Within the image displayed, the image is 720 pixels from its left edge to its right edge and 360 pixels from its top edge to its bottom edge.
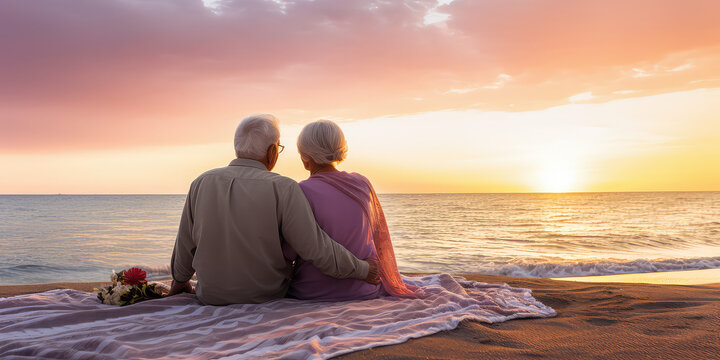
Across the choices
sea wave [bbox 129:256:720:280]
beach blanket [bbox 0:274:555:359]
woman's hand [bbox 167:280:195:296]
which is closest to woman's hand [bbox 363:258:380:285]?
beach blanket [bbox 0:274:555:359]

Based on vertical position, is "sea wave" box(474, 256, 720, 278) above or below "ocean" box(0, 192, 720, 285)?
above

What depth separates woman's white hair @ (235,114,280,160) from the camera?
3.38 metres

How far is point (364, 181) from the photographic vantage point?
151 inches

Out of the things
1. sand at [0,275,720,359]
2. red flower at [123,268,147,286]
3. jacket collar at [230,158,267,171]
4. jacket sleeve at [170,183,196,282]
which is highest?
jacket collar at [230,158,267,171]

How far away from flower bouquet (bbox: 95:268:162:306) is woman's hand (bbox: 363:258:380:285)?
5.91 ft

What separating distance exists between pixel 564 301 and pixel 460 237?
13.1 meters

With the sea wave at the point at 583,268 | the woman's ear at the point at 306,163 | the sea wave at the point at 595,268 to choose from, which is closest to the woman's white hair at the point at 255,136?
the woman's ear at the point at 306,163

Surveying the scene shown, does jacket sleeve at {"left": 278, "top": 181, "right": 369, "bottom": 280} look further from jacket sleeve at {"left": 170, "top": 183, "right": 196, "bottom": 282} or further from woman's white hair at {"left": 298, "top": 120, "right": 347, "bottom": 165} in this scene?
jacket sleeve at {"left": 170, "top": 183, "right": 196, "bottom": 282}

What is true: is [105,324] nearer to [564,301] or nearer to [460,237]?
[564,301]

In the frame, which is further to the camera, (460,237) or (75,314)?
(460,237)

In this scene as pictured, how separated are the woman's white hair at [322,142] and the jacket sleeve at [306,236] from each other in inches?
19.5

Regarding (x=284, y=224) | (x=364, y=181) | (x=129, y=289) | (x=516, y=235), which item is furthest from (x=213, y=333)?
(x=516, y=235)

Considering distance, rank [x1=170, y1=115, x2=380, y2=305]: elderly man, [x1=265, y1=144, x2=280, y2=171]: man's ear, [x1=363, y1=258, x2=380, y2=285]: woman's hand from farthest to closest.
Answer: [x1=363, y1=258, x2=380, y2=285]: woman's hand → [x1=265, y1=144, x2=280, y2=171]: man's ear → [x1=170, y1=115, x2=380, y2=305]: elderly man

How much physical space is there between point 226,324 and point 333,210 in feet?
3.83
